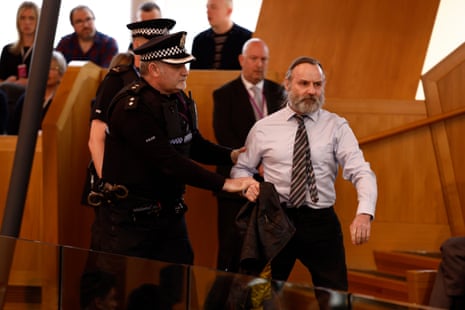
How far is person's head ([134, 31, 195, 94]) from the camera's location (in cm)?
485

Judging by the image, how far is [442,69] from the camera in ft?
22.9

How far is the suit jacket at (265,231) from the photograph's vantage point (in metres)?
4.55

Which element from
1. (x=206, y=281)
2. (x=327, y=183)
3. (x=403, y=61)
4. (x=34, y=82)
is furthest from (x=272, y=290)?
(x=403, y=61)

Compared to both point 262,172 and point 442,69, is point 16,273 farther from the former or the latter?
point 442,69

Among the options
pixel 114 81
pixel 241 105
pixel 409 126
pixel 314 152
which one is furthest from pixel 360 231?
pixel 409 126

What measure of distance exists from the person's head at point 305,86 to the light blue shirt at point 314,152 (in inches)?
2.3

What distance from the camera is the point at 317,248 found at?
4762mm

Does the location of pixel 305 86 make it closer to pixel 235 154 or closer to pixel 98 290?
pixel 235 154

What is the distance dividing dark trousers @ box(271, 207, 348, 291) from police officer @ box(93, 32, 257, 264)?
35 cm

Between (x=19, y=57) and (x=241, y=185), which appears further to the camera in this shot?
(x=19, y=57)

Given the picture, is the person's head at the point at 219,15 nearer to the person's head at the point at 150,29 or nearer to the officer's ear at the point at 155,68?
the person's head at the point at 150,29

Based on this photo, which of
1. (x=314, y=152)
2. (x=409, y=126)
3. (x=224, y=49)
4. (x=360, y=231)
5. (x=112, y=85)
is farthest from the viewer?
(x=224, y=49)

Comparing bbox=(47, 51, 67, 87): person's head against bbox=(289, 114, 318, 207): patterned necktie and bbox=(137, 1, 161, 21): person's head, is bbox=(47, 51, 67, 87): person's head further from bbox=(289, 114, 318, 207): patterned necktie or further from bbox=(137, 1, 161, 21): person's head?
bbox=(289, 114, 318, 207): patterned necktie

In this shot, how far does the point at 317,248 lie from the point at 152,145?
2.72 ft
